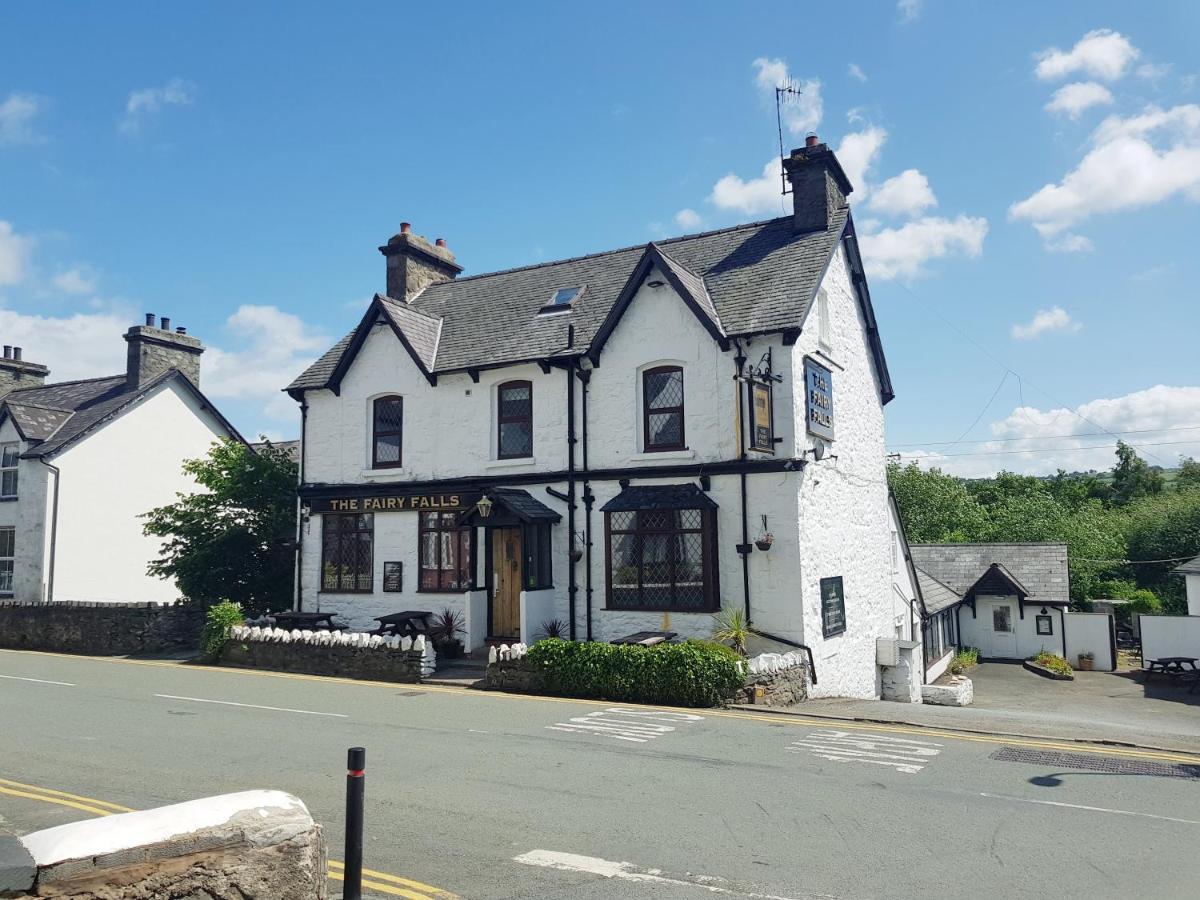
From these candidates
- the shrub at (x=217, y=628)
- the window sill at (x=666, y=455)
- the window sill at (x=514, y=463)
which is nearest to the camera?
the window sill at (x=666, y=455)

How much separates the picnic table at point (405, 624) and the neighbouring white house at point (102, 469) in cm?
1357

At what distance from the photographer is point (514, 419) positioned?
20703mm

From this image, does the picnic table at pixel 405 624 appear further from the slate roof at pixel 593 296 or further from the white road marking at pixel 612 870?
the white road marking at pixel 612 870

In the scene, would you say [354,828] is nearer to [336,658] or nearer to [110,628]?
[336,658]

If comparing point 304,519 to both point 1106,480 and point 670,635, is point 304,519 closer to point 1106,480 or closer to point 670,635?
point 670,635

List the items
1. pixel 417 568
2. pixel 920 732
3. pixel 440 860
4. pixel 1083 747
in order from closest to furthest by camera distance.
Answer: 1. pixel 440 860
2. pixel 1083 747
3. pixel 920 732
4. pixel 417 568

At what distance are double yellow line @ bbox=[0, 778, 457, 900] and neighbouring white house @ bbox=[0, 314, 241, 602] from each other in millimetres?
21619

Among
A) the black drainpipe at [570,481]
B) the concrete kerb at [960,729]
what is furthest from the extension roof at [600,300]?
the concrete kerb at [960,729]

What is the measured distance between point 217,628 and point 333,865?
14589 millimetres

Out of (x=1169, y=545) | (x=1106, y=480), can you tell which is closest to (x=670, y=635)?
(x=1169, y=545)

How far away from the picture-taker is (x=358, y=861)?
5.81 metres

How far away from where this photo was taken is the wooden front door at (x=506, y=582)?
64.7 feet

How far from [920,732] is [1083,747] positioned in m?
2.04

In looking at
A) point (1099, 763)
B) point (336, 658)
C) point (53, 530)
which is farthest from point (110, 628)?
point (1099, 763)
